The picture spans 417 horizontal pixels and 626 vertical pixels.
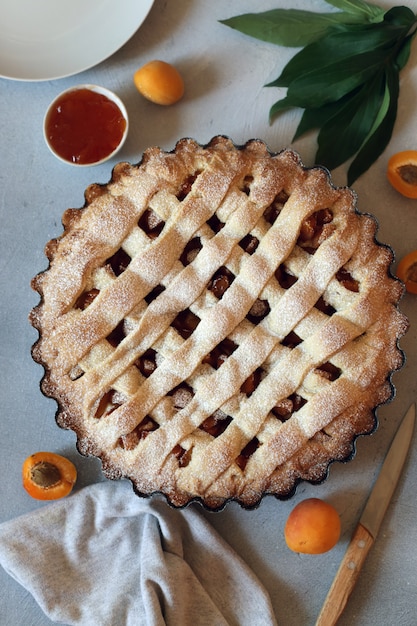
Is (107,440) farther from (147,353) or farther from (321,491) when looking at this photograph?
(321,491)

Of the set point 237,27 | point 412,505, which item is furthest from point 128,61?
point 412,505

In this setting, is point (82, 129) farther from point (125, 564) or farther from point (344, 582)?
point (344, 582)

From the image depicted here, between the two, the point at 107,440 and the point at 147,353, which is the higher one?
the point at 147,353

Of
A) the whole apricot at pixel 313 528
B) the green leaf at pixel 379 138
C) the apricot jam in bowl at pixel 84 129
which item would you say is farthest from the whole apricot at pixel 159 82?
the whole apricot at pixel 313 528

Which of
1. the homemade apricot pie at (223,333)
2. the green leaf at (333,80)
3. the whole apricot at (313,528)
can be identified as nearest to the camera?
the homemade apricot pie at (223,333)

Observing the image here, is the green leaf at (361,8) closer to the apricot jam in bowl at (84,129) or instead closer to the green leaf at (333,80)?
the green leaf at (333,80)

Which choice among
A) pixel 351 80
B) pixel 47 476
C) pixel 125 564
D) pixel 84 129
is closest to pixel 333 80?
pixel 351 80

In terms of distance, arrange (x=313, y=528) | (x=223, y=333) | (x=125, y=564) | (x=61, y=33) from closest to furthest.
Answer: (x=223, y=333) < (x=313, y=528) < (x=125, y=564) < (x=61, y=33)
